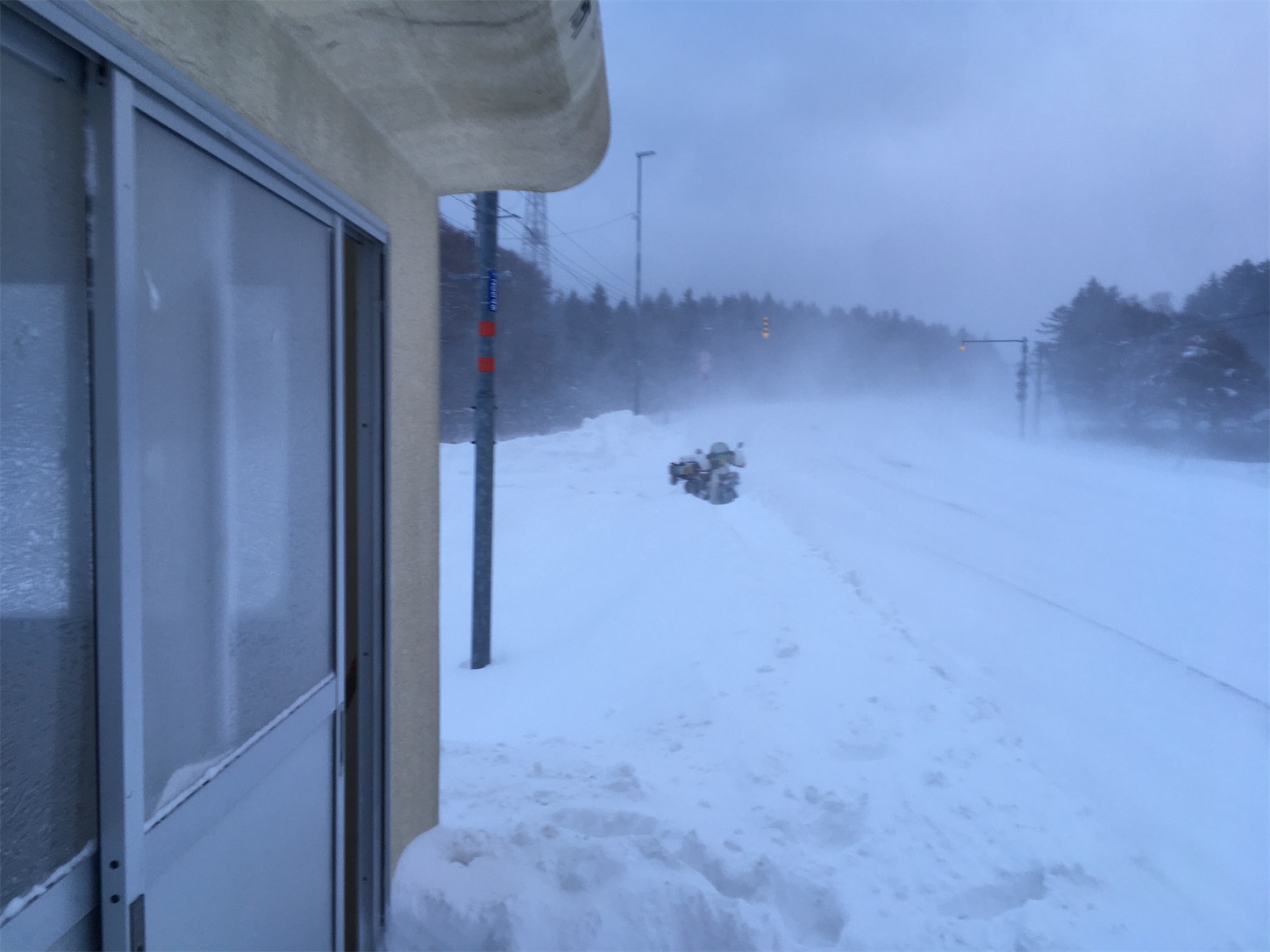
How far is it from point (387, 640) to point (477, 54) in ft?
6.93

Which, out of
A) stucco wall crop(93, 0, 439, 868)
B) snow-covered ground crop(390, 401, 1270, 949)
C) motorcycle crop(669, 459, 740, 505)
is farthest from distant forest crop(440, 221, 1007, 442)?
stucco wall crop(93, 0, 439, 868)

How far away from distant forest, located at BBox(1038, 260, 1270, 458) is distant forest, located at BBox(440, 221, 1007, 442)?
21.5m

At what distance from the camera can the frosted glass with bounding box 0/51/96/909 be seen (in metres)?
1.23

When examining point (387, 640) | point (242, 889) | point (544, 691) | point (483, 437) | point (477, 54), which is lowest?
point (544, 691)

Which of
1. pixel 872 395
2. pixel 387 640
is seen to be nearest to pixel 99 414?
pixel 387 640

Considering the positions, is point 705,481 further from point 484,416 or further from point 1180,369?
point 1180,369

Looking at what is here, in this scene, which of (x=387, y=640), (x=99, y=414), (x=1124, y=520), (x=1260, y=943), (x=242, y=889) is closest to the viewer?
(x=99, y=414)

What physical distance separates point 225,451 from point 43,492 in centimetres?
61

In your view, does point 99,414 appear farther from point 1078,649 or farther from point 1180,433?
point 1180,433

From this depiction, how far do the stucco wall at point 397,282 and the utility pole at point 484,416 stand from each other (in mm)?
4498

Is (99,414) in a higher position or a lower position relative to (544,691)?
higher

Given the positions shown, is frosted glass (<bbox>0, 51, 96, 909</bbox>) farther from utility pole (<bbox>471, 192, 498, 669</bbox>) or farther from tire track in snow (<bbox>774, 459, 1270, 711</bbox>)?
tire track in snow (<bbox>774, 459, 1270, 711</bbox>)

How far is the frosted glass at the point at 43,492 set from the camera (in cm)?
123

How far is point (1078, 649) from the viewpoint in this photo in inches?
322
